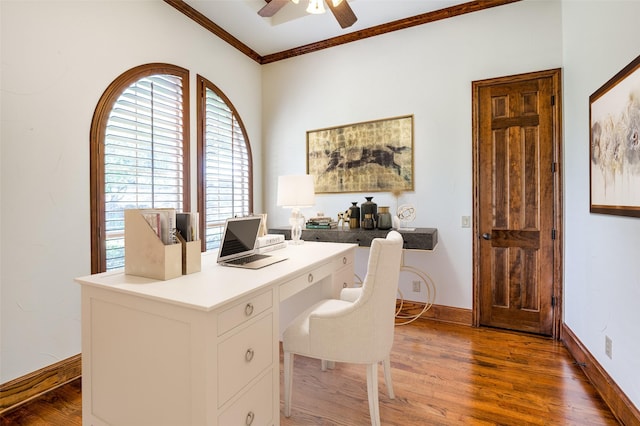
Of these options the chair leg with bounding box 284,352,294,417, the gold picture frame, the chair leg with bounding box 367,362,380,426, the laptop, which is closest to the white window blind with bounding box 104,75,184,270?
the laptop

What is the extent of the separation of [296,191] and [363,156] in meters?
1.29

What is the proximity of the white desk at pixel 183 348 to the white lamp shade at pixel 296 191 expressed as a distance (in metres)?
1.01

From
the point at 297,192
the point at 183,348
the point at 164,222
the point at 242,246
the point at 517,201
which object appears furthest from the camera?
the point at 517,201

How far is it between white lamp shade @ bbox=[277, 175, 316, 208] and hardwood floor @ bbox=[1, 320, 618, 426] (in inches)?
47.4

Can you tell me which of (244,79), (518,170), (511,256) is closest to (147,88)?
(244,79)

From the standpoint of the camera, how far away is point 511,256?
2.93 metres

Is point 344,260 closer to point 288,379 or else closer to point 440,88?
point 288,379

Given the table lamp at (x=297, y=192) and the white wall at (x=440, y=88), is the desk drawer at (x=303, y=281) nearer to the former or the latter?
the table lamp at (x=297, y=192)

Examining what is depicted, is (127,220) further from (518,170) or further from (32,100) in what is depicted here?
(518,170)

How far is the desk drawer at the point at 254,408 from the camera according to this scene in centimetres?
124

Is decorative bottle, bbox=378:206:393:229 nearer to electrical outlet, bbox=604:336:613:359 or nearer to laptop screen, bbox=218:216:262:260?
laptop screen, bbox=218:216:262:260

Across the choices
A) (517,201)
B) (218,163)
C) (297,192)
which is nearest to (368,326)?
(297,192)

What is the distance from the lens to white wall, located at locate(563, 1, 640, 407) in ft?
5.47

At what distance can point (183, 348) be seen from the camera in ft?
3.87
